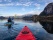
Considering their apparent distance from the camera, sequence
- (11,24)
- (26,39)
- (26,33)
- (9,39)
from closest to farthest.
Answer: (26,39) → (26,33) → (9,39) → (11,24)

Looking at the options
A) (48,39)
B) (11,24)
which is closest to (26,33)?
(48,39)

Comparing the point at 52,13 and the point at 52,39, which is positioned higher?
the point at 52,13

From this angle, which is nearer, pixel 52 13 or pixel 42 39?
pixel 42 39

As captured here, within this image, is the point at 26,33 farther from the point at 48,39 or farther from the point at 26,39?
the point at 48,39

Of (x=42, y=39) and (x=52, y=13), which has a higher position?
(x=52, y=13)

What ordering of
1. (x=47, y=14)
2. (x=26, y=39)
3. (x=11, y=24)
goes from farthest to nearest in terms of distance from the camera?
1. (x=47, y=14)
2. (x=11, y=24)
3. (x=26, y=39)

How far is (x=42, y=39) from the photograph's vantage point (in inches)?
406

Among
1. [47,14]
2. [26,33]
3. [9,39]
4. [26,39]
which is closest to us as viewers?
[26,39]

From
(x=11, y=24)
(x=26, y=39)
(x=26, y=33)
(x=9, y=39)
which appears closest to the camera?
(x=26, y=39)

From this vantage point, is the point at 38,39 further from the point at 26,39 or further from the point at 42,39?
the point at 26,39

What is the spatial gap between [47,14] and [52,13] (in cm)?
99

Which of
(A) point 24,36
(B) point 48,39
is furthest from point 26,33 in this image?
(B) point 48,39

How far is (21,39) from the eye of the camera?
28.0 feet

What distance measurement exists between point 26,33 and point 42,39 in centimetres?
156
